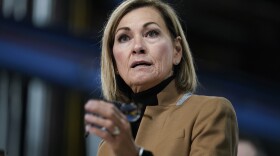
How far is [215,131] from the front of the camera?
50.8 inches

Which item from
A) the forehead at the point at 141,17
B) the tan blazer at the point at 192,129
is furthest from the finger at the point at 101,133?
the forehead at the point at 141,17

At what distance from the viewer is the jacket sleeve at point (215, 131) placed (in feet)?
4.14

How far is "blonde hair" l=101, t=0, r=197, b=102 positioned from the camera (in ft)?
5.16

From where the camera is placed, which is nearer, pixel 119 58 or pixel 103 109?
pixel 103 109

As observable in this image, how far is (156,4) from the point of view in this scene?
1.63 meters

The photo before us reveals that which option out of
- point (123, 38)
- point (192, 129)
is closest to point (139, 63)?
point (123, 38)

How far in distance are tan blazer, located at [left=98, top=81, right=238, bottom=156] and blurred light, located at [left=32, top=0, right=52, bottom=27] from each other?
1.56 metres

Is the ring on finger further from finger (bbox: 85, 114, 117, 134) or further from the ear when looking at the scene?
the ear

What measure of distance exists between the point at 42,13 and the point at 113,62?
134 centimetres

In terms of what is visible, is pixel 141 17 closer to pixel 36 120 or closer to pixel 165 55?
pixel 165 55

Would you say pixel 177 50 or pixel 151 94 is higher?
pixel 177 50

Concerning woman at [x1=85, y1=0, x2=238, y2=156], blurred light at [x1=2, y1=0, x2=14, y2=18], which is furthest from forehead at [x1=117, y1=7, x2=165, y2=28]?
blurred light at [x1=2, y1=0, x2=14, y2=18]

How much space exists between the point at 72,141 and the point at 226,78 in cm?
125

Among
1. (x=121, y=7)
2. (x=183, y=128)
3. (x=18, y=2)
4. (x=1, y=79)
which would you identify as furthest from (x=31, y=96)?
(x=183, y=128)
